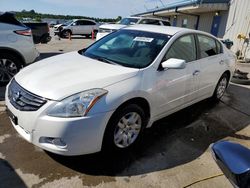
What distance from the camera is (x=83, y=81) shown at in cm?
278

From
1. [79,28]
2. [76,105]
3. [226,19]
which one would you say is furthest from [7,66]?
[79,28]

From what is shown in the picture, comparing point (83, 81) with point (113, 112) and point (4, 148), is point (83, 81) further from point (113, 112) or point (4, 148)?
point (4, 148)

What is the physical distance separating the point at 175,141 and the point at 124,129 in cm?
97

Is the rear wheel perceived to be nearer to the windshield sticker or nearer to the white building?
the white building

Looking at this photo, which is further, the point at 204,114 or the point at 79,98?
the point at 204,114

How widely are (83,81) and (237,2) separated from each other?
11853 mm

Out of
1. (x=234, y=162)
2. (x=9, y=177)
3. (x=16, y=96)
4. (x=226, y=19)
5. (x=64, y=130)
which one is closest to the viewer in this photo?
(x=234, y=162)

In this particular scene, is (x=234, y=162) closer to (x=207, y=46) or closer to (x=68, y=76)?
(x=68, y=76)

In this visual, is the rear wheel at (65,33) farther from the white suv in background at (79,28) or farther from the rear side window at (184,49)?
the rear side window at (184,49)

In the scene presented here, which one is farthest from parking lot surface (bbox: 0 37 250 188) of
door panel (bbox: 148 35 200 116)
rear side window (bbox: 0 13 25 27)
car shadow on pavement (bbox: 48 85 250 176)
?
rear side window (bbox: 0 13 25 27)

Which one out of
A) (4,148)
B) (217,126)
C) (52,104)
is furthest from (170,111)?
(4,148)

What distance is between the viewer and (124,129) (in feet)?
9.96

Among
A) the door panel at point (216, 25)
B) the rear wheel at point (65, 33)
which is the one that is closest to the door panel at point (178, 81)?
the door panel at point (216, 25)

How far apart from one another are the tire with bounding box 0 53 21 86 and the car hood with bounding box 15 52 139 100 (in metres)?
2.39
